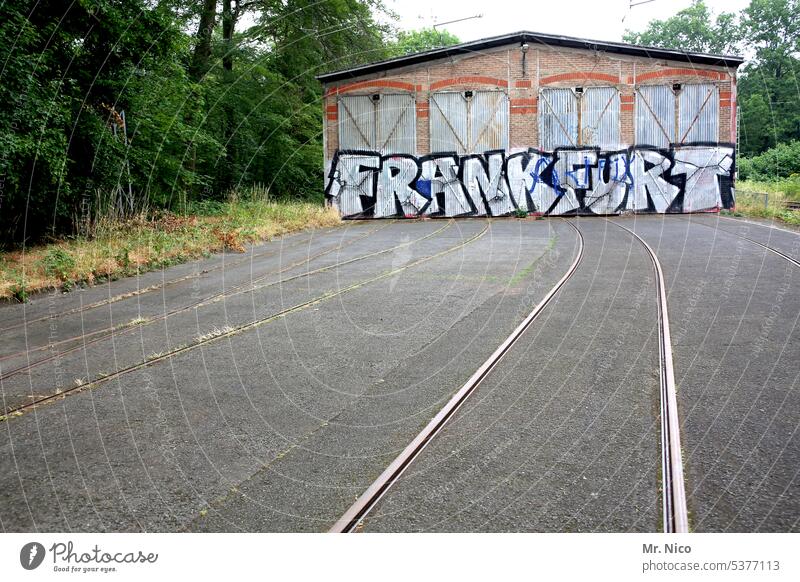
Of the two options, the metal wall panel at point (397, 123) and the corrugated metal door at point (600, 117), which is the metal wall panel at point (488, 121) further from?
the corrugated metal door at point (600, 117)

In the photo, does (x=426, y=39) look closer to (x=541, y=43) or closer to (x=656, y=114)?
(x=541, y=43)

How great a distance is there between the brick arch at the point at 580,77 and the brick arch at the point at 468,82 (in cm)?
173

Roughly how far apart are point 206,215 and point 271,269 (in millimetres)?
10154

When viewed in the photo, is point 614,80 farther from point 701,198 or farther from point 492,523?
point 492,523

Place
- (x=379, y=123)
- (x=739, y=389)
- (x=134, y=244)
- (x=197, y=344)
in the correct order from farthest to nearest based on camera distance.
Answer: (x=379, y=123) → (x=134, y=244) → (x=197, y=344) → (x=739, y=389)

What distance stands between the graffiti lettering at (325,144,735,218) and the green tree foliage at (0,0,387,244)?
16.3ft

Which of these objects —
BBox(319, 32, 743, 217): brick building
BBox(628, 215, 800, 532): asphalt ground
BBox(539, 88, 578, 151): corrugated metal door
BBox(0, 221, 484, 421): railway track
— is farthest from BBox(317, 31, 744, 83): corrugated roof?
BBox(628, 215, 800, 532): asphalt ground

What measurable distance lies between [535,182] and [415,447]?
26316 mm

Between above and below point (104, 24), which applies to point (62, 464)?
below

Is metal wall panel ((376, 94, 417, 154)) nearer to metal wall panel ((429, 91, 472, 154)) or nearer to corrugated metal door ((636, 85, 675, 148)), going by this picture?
metal wall panel ((429, 91, 472, 154))

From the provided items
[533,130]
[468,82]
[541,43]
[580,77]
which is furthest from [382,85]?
[580,77]

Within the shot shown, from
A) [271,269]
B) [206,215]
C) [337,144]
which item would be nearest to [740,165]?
[337,144]

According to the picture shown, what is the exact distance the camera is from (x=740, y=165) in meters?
52.0

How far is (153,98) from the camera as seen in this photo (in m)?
19.9
